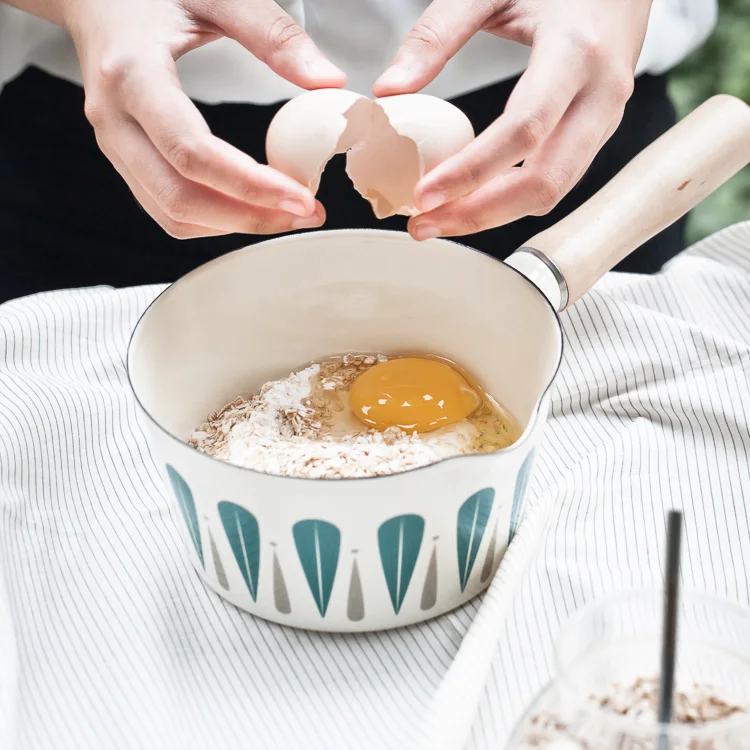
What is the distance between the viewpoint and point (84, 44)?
84 centimetres

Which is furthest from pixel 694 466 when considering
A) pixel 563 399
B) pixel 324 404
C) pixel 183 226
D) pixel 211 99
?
pixel 211 99

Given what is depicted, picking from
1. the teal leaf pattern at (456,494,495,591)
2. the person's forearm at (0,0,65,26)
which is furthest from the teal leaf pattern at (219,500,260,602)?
the person's forearm at (0,0,65,26)

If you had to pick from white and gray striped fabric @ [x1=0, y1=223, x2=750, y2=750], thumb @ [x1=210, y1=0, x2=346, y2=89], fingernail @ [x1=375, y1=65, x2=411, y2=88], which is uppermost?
thumb @ [x1=210, y1=0, x2=346, y2=89]

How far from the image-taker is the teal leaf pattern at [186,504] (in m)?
0.66

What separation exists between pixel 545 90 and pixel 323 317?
0.32 meters

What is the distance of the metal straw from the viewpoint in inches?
17.4

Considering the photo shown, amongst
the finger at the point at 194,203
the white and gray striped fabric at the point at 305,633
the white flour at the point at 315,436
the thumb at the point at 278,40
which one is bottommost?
the white and gray striped fabric at the point at 305,633

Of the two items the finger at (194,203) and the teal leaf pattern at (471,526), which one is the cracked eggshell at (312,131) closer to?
the finger at (194,203)

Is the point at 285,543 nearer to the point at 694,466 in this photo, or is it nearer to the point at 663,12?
Result: the point at 694,466

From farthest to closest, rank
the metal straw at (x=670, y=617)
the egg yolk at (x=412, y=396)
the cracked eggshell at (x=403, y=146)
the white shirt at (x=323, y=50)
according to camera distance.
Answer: the white shirt at (x=323, y=50) → the egg yolk at (x=412, y=396) → the cracked eggshell at (x=403, y=146) → the metal straw at (x=670, y=617)

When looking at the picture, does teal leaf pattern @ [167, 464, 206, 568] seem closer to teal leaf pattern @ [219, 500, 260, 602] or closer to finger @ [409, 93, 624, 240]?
teal leaf pattern @ [219, 500, 260, 602]

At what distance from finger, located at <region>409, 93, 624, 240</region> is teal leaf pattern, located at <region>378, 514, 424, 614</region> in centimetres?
26

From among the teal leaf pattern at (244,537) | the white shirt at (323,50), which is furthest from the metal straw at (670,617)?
the white shirt at (323,50)

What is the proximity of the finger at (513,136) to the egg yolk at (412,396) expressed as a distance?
0.69ft
